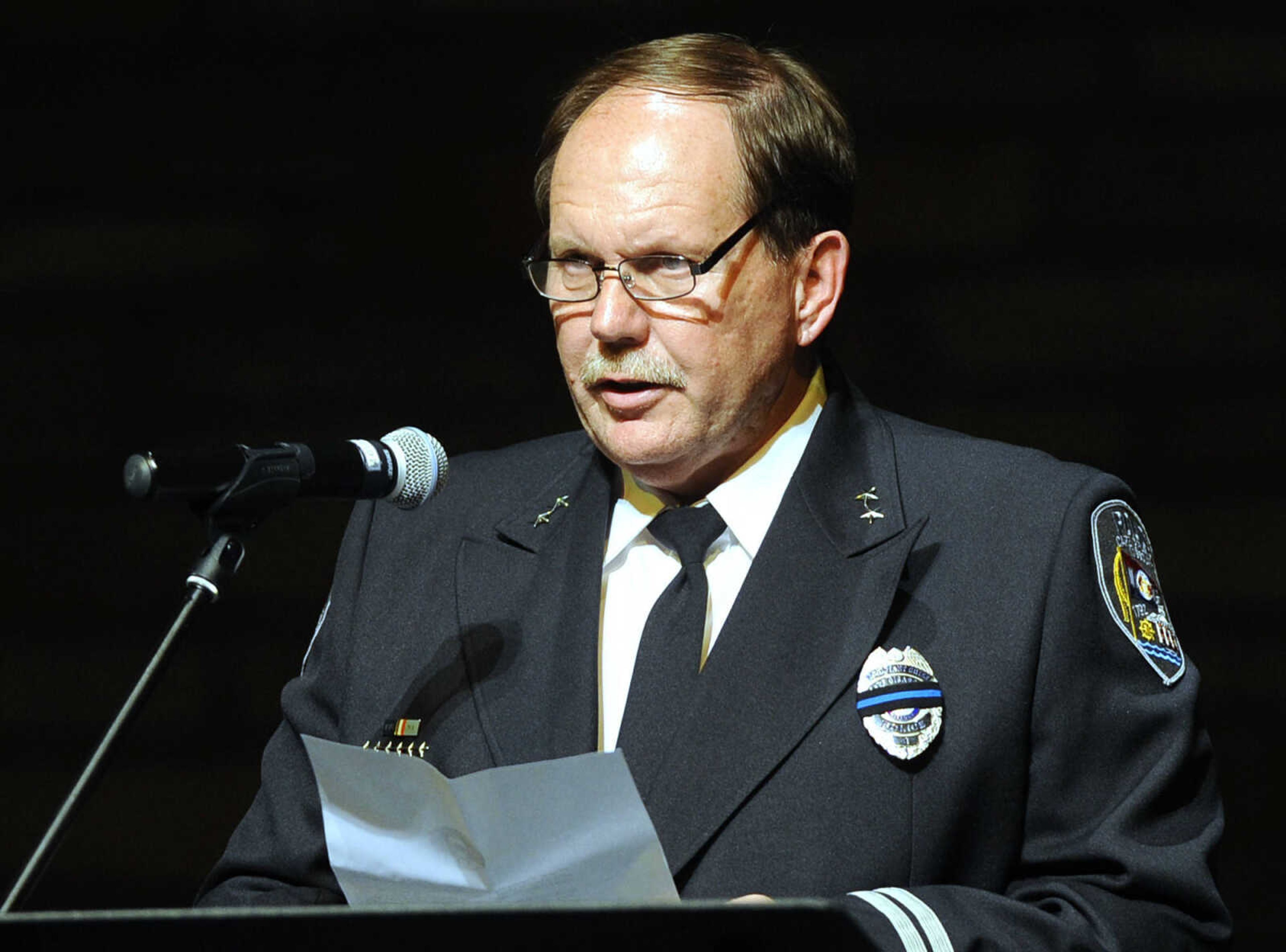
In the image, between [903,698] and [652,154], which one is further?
[652,154]

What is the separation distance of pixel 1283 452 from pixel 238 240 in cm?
180

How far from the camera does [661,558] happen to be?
7.07ft

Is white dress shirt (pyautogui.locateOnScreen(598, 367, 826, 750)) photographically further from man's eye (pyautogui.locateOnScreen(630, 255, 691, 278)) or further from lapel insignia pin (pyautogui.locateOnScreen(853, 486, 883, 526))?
man's eye (pyautogui.locateOnScreen(630, 255, 691, 278))

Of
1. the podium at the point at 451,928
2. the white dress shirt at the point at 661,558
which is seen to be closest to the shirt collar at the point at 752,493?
the white dress shirt at the point at 661,558

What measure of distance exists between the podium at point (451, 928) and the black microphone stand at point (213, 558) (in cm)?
24

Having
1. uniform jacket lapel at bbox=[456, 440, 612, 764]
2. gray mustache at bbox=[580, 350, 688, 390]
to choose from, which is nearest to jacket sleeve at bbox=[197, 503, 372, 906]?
uniform jacket lapel at bbox=[456, 440, 612, 764]

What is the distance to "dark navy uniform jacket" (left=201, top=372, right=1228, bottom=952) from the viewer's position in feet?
6.03

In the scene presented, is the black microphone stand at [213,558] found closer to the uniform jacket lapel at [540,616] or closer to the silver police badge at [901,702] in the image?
the uniform jacket lapel at [540,616]

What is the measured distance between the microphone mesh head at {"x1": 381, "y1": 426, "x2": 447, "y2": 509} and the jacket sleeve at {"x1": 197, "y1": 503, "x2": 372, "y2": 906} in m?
0.55

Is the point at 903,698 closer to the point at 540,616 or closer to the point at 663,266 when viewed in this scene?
the point at 540,616

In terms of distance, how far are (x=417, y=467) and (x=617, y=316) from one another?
16.8 inches

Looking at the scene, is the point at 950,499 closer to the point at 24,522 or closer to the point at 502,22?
the point at 502,22

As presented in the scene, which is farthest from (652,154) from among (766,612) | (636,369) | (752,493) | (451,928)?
(451,928)

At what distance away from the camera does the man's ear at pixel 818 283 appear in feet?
7.28
